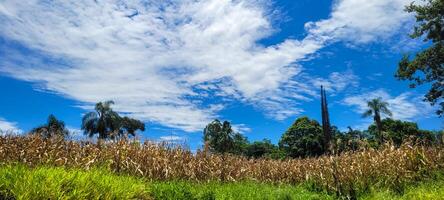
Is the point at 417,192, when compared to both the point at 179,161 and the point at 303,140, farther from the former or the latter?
the point at 303,140

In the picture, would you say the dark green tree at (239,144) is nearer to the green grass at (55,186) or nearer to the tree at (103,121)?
the tree at (103,121)

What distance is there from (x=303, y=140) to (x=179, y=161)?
48.7 metres

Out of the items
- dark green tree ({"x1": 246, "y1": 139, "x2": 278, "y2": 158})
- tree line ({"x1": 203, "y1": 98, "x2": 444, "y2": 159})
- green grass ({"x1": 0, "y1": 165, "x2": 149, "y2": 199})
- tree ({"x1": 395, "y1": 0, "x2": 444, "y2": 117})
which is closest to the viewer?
green grass ({"x1": 0, "y1": 165, "x2": 149, "y2": 199})

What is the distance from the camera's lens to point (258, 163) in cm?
2394

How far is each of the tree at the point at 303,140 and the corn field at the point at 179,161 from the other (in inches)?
1803

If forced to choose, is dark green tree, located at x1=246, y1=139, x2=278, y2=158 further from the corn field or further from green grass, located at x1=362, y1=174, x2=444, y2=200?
green grass, located at x1=362, y1=174, x2=444, y2=200

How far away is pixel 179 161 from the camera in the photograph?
1830 cm

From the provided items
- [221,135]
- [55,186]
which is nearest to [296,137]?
[221,135]

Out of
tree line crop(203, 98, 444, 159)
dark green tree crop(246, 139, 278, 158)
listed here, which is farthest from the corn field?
dark green tree crop(246, 139, 278, 158)

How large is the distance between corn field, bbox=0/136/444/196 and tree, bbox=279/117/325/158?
4579cm

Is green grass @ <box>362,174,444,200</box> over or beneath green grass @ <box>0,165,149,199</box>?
over

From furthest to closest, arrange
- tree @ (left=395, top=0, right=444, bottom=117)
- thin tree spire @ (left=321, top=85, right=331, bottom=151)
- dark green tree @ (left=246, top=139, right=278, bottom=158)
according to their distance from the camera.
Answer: dark green tree @ (left=246, top=139, right=278, bottom=158), tree @ (left=395, top=0, right=444, bottom=117), thin tree spire @ (left=321, top=85, right=331, bottom=151)

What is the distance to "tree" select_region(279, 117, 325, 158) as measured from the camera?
64750mm

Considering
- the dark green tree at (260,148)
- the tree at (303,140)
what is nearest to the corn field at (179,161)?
the tree at (303,140)
